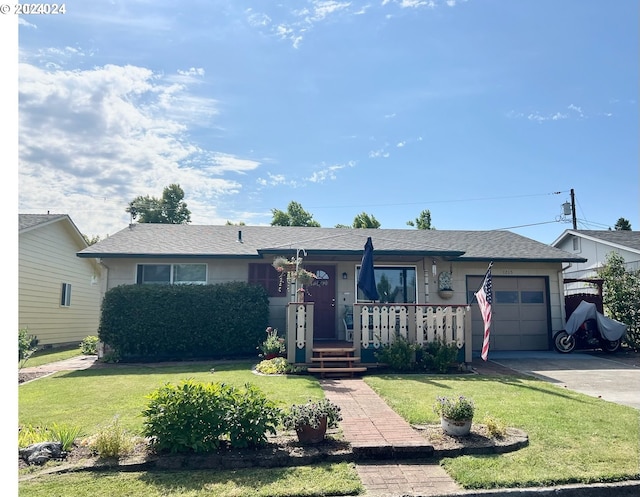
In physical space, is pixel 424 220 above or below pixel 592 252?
above

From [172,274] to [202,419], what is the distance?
8973 mm

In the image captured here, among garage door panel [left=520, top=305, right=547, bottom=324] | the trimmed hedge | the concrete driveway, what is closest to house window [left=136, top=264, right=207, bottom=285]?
the trimmed hedge

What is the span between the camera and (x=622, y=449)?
446cm

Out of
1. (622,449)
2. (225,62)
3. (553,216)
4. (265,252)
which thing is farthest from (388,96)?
(553,216)

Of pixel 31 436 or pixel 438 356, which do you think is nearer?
pixel 31 436

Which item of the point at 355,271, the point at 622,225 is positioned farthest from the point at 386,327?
the point at 622,225

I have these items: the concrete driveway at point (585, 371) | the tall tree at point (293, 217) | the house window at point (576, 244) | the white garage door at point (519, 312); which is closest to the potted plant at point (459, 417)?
the concrete driveway at point (585, 371)

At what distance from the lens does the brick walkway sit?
143 inches

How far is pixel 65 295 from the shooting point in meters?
17.1

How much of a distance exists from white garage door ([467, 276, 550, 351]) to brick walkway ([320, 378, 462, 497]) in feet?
27.7

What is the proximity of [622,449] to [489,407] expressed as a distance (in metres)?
1.77

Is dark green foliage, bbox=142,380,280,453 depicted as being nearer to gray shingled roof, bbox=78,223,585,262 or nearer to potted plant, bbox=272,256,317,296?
potted plant, bbox=272,256,317,296

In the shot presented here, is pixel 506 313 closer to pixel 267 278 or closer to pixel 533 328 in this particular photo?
pixel 533 328

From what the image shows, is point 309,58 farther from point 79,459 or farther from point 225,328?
point 79,459
